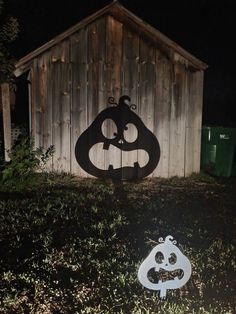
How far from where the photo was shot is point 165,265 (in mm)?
4605

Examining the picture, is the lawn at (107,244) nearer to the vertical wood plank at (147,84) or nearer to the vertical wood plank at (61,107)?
the vertical wood plank at (61,107)

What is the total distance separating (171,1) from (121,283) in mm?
20435

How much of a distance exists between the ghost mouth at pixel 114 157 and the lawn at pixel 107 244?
643 mm

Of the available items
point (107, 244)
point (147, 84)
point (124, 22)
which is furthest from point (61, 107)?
point (107, 244)

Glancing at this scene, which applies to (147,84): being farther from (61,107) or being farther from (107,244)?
(107,244)

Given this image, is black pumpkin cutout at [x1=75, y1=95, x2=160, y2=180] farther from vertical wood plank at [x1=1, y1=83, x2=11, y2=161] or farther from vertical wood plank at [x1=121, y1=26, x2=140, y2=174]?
vertical wood plank at [x1=1, y1=83, x2=11, y2=161]

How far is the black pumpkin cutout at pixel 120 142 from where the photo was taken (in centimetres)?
1101

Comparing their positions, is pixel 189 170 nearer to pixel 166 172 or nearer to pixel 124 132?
pixel 166 172

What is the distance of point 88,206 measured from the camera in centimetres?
855

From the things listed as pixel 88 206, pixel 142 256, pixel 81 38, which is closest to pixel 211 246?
pixel 142 256

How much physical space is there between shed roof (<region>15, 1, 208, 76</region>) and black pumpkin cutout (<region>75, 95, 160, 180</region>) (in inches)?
55.5

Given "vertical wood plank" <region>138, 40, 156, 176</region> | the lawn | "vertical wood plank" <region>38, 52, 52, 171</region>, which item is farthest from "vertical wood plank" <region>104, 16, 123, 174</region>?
"vertical wood plank" <region>38, 52, 52, 171</region>

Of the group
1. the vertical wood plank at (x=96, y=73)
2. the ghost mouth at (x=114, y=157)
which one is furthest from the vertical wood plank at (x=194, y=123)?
the vertical wood plank at (x=96, y=73)

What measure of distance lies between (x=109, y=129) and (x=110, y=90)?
0.82 m
